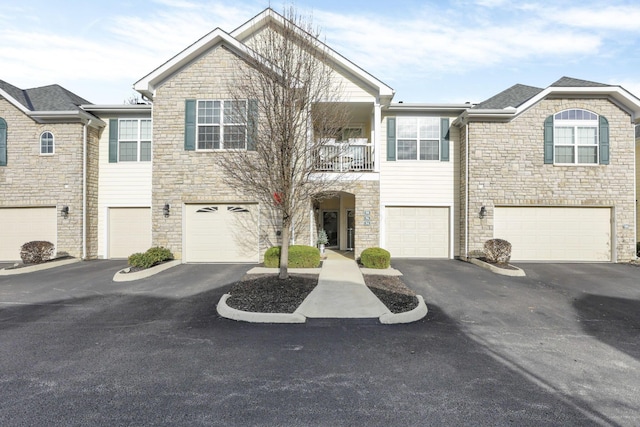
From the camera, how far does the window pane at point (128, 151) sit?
13.0 meters

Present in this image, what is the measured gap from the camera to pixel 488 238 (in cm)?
1208

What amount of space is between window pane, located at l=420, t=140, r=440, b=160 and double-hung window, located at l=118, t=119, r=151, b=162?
11.4 meters

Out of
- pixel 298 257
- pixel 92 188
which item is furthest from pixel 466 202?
pixel 92 188

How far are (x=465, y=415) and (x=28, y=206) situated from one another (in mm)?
16369

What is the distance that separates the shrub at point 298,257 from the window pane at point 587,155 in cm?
1114

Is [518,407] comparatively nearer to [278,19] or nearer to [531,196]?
[278,19]

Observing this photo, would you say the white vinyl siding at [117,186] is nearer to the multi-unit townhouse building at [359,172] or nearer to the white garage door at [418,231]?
the multi-unit townhouse building at [359,172]

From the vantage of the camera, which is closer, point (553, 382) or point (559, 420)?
point (559, 420)

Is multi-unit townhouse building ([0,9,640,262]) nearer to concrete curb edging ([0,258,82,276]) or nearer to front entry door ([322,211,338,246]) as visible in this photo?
concrete curb edging ([0,258,82,276])

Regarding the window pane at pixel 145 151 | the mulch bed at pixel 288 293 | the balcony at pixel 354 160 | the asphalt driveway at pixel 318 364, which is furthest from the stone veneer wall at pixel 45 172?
the balcony at pixel 354 160

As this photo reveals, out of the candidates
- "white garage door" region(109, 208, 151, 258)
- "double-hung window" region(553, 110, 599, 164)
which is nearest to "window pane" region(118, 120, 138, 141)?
"white garage door" region(109, 208, 151, 258)

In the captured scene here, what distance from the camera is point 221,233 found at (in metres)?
11.9

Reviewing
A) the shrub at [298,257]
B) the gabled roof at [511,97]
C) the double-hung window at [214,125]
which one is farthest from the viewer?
the gabled roof at [511,97]

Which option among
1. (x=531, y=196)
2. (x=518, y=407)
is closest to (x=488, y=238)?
(x=531, y=196)
